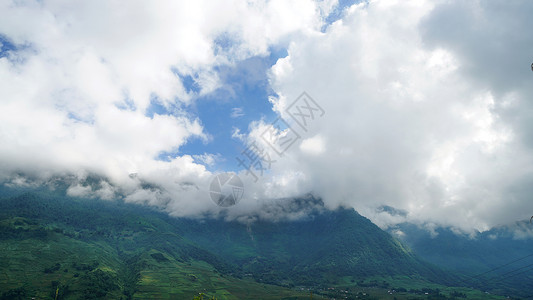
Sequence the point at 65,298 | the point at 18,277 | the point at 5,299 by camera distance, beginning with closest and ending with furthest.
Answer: the point at 5,299 < the point at 65,298 < the point at 18,277

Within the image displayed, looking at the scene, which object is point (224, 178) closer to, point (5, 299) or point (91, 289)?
point (91, 289)

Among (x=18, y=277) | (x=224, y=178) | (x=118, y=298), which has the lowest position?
(x=118, y=298)

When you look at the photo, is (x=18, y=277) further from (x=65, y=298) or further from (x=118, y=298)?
(x=118, y=298)

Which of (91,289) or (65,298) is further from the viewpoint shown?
(91,289)

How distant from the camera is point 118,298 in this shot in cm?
19938

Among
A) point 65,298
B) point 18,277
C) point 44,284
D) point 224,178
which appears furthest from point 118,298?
point 224,178

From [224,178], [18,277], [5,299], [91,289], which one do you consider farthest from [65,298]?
[224,178]

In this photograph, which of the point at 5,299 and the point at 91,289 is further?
the point at 91,289

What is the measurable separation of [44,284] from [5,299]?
3266 cm

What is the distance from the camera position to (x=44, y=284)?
194m

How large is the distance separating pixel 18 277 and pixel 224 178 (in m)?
174

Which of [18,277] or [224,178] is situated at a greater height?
[224,178]

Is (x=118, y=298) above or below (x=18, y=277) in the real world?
below

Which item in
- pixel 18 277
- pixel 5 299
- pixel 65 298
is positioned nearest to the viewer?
pixel 5 299
